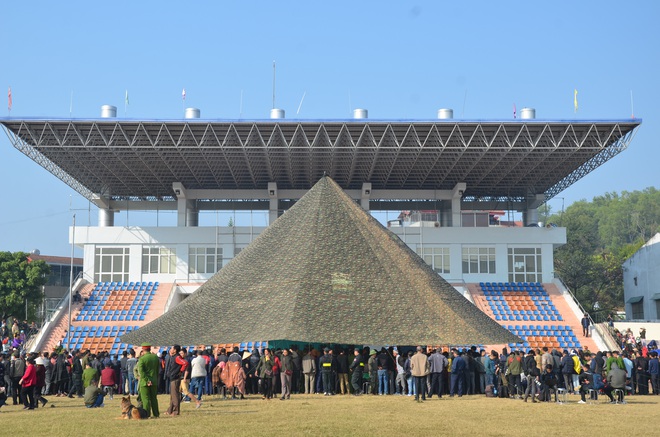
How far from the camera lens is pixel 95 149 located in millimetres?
52875

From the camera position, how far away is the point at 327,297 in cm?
2747

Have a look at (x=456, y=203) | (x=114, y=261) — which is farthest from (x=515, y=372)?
(x=114, y=261)

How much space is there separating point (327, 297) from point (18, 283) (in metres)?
49.5

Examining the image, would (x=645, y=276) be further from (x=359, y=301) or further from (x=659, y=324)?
(x=359, y=301)

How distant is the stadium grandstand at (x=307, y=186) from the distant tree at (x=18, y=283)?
10.6m

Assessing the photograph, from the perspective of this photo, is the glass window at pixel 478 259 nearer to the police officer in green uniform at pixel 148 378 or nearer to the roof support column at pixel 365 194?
the roof support column at pixel 365 194

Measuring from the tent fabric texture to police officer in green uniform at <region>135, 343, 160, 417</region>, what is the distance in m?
6.99

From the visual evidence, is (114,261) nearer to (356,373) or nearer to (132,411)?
(356,373)

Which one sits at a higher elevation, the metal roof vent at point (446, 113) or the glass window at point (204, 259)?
the metal roof vent at point (446, 113)

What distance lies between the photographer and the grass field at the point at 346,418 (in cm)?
1612

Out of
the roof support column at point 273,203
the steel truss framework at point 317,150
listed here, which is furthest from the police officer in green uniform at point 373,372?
the roof support column at point 273,203

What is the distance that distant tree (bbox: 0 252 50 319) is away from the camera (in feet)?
224

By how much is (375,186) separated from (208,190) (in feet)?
43.2

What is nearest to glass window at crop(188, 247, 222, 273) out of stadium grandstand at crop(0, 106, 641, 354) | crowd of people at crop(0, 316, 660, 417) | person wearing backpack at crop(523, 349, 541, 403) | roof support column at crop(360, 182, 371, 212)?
stadium grandstand at crop(0, 106, 641, 354)
